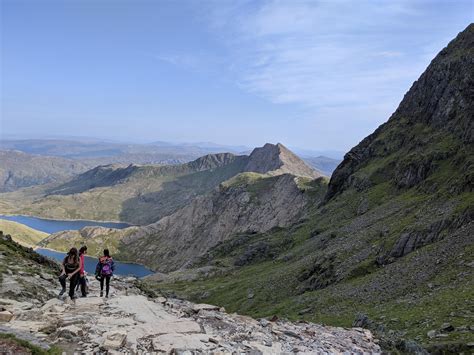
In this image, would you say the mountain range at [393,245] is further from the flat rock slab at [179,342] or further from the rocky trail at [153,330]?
the flat rock slab at [179,342]

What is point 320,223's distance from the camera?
392 feet

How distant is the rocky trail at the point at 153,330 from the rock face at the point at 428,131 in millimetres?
51589

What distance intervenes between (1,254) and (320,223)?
9605cm

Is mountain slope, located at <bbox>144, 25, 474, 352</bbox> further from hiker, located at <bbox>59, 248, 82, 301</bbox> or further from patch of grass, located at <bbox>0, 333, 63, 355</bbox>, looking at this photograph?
hiker, located at <bbox>59, 248, 82, 301</bbox>

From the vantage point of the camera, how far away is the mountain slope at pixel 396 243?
1447 inches

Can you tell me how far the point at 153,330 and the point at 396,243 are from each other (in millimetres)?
50295

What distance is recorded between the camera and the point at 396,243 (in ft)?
207

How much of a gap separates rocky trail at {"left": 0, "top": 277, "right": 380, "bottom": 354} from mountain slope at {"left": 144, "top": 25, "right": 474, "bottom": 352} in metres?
5.15

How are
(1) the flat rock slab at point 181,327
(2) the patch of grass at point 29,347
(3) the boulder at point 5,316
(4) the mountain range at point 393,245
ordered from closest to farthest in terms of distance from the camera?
(2) the patch of grass at point 29,347 → (3) the boulder at point 5,316 → (1) the flat rock slab at point 181,327 → (4) the mountain range at point 393,245

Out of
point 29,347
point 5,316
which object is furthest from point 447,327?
point 5,316

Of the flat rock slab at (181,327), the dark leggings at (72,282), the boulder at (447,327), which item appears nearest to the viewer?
the flat rock slab at (181,327)

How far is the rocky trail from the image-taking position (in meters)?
19.9

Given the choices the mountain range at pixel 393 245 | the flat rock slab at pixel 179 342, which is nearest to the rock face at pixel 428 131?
the mountain range at pixel 393 245

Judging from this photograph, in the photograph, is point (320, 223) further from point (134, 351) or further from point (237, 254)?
point (134, 351)
